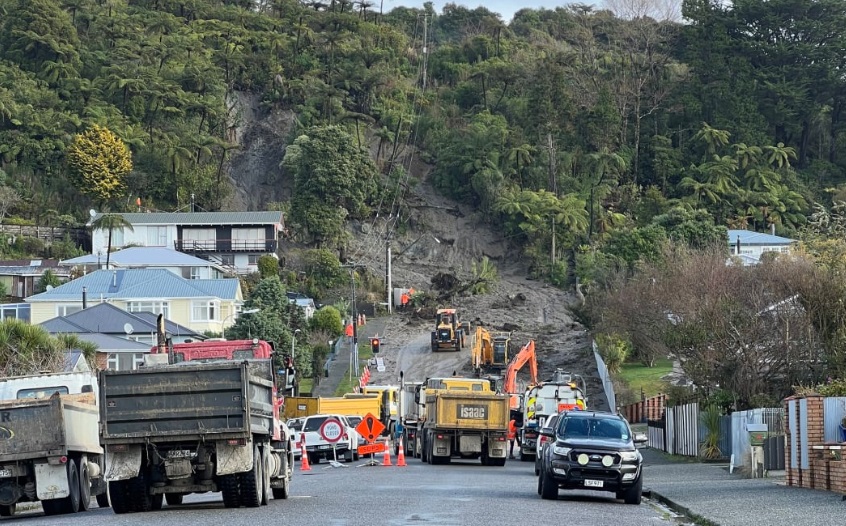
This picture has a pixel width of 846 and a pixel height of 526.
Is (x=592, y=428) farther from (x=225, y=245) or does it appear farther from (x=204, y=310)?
(x=225, y=245)

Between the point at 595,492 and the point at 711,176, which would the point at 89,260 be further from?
the point at 595,492

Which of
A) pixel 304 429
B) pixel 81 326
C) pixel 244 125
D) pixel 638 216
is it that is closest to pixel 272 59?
pixel 244 125

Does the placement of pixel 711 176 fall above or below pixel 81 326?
above

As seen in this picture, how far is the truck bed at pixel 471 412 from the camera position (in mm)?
39844

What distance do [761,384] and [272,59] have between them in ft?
329

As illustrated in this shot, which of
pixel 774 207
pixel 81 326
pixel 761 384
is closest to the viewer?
pixel 761 384

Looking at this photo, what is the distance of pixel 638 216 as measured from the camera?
122 metres

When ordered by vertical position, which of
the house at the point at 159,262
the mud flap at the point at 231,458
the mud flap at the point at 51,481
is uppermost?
the house at the point at 159,262

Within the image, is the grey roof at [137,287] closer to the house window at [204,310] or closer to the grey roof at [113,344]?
the house window at [204,310]

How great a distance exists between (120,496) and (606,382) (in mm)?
48590

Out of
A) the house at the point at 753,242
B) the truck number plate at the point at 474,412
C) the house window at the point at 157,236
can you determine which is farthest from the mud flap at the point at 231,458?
the house window at the point at 157,236

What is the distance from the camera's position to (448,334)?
8056 cm

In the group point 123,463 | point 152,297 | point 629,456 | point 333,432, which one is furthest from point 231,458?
point 152,297

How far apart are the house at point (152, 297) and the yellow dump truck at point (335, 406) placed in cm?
3034
